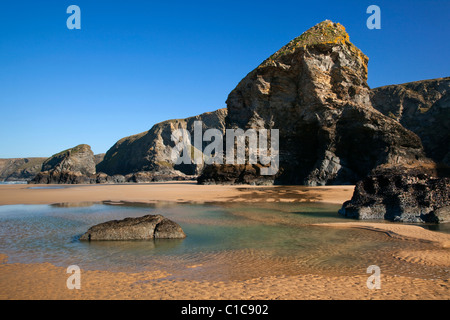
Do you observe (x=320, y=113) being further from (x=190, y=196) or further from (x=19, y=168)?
(x=19, y=168)

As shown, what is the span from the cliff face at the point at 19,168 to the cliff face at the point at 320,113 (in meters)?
123

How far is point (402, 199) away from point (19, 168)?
167742 millimetres

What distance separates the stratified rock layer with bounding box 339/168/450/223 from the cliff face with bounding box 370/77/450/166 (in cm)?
3536

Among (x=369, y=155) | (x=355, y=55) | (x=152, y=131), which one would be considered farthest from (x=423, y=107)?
(x=152, y=131)

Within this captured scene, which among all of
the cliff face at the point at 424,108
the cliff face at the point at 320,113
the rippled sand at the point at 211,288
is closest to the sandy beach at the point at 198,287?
the rippled sand at the point at 211,288

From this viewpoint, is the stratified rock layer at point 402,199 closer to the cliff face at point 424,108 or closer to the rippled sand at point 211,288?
the rippled sand at point 211,288

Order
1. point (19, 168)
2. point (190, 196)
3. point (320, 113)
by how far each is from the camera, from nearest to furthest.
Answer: point (190, 196) < point (320, 113) < point (19, 168)

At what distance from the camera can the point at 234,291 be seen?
171 inches

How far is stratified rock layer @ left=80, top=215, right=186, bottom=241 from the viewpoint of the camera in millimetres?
8109

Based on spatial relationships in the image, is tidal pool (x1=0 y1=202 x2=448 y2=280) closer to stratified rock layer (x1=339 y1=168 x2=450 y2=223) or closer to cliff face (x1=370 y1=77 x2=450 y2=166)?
stratified rock layer (x1=339 y1=168 x2=450 y2=223)

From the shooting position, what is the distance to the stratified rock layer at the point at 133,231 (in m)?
8.11

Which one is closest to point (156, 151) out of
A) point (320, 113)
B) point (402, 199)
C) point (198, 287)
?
point (320, 113)

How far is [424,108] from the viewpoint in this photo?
53094mm
